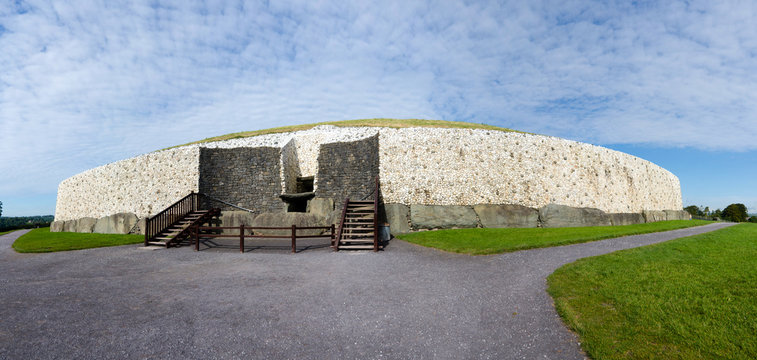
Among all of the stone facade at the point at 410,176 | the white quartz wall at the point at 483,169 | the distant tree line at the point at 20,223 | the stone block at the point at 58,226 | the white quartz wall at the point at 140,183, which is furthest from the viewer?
the distant tree line at the point at 20,223

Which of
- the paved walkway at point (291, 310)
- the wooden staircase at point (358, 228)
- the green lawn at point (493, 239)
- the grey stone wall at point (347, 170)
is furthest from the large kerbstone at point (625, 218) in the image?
the wooden staircase at point (358, 228)

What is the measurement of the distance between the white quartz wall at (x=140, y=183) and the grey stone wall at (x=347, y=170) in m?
8.18

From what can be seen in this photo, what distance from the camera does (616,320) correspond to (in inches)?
191

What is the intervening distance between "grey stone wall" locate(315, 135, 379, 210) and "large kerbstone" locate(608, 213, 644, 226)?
634 inches

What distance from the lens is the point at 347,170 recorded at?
1972 cm

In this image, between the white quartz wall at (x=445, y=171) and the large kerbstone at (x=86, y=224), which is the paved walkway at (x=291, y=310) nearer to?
the white quartz wall at (x=445, y=171)

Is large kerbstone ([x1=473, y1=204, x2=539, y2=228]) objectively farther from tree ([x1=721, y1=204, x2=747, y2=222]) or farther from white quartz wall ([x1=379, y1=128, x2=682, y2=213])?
tree ([x1=721, y1=204, x2=747, y2=222])

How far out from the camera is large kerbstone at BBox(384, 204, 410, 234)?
57.4 ft

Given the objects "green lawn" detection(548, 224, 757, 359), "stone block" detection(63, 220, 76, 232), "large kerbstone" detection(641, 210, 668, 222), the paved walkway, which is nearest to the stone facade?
"large kerbstone" detection(641, 210, 668, 222)

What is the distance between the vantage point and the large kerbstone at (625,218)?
2134 cm

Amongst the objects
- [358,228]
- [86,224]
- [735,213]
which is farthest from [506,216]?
[735,213]

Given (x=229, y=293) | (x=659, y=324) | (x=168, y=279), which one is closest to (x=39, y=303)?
(x=168, y=279)

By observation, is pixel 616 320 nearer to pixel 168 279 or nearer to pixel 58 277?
pixel 168 279

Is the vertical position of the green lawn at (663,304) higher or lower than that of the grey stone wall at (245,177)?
lower
